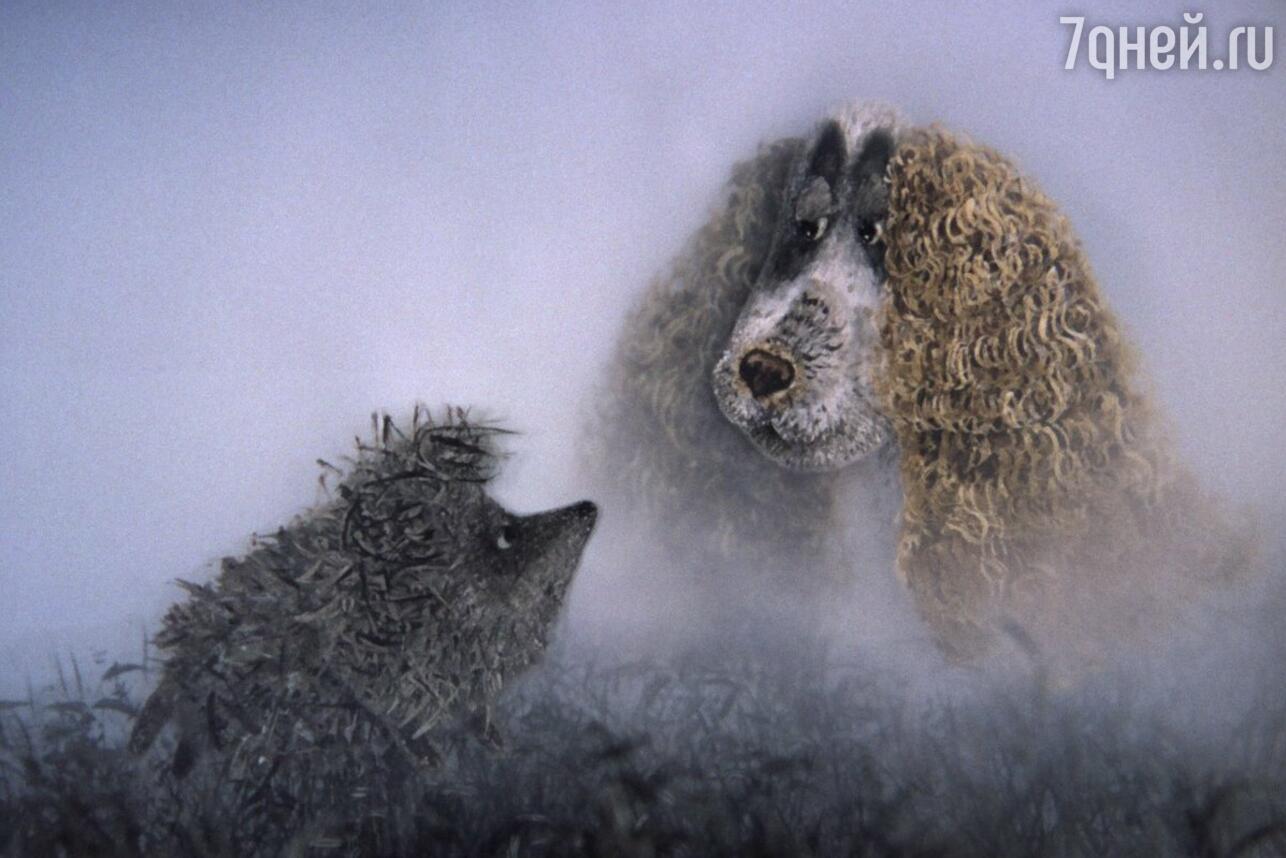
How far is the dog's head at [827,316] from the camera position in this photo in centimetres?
100

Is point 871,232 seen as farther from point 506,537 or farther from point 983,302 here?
point 506,537

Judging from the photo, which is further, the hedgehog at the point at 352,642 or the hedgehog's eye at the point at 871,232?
the hedgehog's eye at the point at 871,232

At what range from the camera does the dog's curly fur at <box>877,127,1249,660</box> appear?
38.9 inches

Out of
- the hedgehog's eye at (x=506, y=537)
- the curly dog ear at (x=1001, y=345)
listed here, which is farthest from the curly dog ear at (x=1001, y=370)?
the hedgehog's eye at (x=506, y=537)

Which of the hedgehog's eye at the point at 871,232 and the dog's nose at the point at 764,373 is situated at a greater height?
the hedgehog's eye at the point at 871,232

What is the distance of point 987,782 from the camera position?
3.14ft

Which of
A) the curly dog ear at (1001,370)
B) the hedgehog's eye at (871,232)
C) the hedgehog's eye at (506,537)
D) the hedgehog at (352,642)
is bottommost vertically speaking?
the hedgehog at (352,642)

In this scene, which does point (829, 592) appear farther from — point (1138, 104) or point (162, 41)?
point (162, 41)

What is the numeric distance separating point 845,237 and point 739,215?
0.13m

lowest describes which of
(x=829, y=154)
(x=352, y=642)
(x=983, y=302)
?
(x=352, y=642)

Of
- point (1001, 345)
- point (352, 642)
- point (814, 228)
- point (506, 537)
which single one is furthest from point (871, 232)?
point (352, 642)

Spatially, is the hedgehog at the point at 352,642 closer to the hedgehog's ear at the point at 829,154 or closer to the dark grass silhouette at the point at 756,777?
the dark grass silhouette at the point at 756,777

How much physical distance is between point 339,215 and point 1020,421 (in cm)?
66

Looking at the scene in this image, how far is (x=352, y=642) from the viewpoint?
0.84 meters
